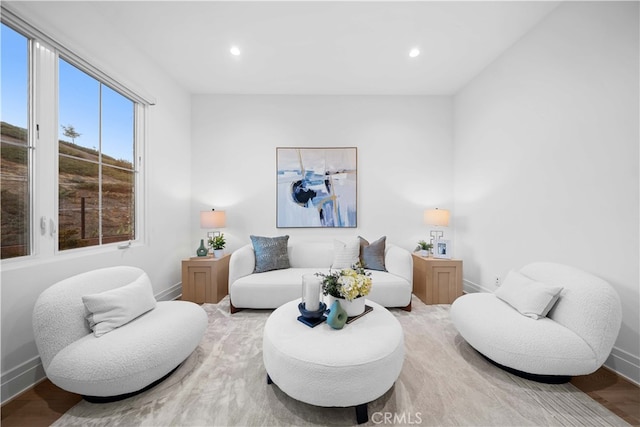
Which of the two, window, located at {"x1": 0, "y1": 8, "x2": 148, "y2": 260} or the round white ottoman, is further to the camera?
window, located at {"x1": 0, "y1": 8, "x2": 148, "y2": 260}

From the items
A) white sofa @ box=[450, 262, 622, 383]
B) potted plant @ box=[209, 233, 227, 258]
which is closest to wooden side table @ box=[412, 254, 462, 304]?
white sofa @ box=[450, 262, 622, 383]

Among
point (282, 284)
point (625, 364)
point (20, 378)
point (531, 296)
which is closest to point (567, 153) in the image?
point (531, 296)

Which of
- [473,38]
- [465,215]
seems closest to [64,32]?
[473,38]

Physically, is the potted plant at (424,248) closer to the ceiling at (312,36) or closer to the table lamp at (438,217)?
the table lamp at (438,217)

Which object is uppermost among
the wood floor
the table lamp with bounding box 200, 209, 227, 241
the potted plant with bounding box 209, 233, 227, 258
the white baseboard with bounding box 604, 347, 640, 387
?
the table lamp with bounding box 200, 209, 227, 241

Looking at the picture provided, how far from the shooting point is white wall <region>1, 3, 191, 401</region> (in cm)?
153

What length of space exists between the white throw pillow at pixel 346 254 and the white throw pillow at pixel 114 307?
79.0 inches

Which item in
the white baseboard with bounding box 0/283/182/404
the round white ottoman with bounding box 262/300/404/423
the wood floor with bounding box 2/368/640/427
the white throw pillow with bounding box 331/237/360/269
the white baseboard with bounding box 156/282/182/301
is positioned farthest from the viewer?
the white throw pillow with bounding box 331/237/360/269

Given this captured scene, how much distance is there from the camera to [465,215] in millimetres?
3346

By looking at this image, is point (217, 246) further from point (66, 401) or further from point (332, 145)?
point (332, 145)

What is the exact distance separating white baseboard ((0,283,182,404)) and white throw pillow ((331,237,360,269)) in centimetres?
A: 263

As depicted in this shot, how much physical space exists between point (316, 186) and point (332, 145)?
2.27ft

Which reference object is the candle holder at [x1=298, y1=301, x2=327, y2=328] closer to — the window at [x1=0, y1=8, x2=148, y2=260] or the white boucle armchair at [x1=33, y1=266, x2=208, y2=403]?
the white boucle armchair at [x1=33, y1=266, x2=208, y2=403]

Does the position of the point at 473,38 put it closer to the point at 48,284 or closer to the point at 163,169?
the point at 163,169
